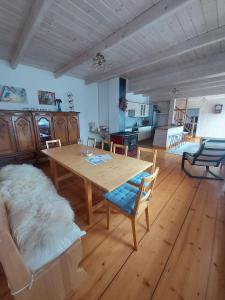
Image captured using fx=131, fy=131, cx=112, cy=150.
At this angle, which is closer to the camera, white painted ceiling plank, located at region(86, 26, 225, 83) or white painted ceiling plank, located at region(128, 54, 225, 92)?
white painted ceiling plank, located at region(86, 26, 225, 83)

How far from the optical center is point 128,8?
69.3 inches

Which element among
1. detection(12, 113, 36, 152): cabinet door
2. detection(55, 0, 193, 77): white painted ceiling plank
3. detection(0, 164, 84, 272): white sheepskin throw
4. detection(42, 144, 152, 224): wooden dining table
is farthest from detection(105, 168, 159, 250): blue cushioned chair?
detection(12, 113, 36, 152): cabinet door

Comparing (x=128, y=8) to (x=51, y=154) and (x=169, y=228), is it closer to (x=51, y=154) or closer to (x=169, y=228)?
(x=51, y=154)

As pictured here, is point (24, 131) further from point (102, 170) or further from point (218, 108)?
point (218, 108)

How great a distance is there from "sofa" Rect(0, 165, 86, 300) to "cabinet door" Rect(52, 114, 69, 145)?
262 cm

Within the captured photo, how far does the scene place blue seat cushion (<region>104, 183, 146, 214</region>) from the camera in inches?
54.3

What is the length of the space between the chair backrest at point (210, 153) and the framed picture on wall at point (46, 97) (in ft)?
13.6

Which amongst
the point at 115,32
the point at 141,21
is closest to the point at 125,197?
the point at 141,21

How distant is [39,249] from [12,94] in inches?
146

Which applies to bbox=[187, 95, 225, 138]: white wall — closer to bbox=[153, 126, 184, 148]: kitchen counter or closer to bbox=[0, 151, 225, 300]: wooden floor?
bbox=[153, 126, 184, 148]: kitchen counter

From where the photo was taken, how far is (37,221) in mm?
1046

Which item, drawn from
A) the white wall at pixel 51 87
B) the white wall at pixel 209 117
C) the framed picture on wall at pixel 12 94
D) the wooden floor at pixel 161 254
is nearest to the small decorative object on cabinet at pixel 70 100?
the white wall at pixel 51 87

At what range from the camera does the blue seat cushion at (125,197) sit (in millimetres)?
1378

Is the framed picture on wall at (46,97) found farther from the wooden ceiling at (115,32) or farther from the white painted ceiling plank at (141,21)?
the white painted ceiling plank at (141,21)
